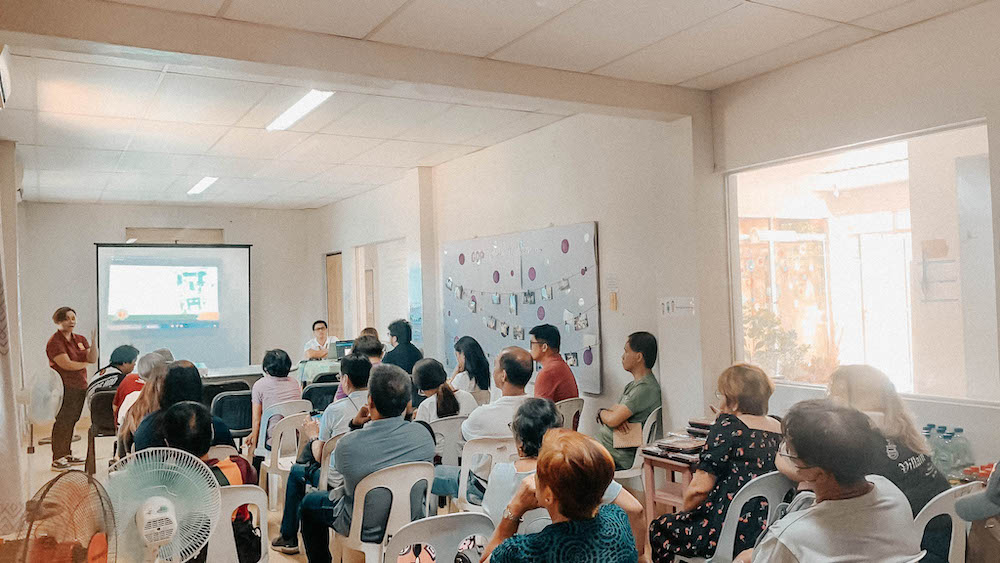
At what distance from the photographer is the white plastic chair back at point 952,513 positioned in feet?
7.79

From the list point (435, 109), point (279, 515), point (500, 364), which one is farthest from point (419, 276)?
point (500, 364)

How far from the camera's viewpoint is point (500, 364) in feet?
13.2

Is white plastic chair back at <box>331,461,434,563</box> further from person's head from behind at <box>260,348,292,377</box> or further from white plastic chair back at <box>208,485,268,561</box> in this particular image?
person's head from behind at <box>260,348,292,377</box>

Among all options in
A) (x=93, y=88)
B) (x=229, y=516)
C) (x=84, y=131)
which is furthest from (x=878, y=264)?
(x=84, y=131)

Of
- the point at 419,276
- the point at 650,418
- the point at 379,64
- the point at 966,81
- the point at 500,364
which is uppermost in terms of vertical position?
the point at 379,64

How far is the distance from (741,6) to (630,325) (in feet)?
8.09

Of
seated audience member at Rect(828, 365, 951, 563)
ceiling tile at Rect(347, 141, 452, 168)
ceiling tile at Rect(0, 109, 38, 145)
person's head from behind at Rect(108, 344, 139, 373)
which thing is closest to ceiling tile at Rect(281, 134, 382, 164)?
ceiling tile at Rect(347, 141, 452, 168)

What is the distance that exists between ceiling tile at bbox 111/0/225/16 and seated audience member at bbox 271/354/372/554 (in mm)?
1713

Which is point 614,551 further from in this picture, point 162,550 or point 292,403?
point 292,403

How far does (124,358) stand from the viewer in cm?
568

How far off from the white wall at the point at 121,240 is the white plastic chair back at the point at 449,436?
6.89m

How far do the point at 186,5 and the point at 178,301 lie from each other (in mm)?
7425

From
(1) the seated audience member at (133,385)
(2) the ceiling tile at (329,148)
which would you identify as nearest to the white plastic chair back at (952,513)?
(1) the seated audience member at (133,385)

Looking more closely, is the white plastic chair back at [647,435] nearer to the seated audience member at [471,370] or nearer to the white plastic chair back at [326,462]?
the seated audience member at [471,370]
